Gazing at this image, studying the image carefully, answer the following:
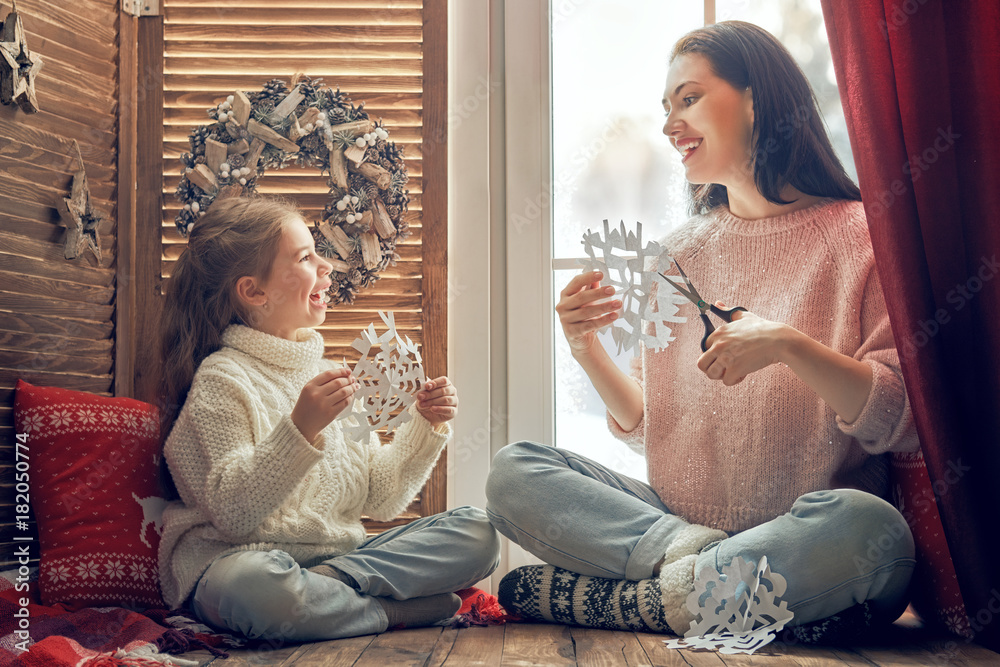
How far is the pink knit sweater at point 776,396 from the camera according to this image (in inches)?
54.6

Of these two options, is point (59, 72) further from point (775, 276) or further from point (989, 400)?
point (989, 400)

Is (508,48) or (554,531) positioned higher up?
(508,48)

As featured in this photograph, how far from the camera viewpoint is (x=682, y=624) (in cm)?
126

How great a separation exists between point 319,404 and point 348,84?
842 mm

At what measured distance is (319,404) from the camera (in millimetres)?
1346

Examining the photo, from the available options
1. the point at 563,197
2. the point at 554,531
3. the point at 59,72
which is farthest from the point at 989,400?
the point at 59,72

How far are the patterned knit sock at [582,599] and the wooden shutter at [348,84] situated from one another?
1.38 ft

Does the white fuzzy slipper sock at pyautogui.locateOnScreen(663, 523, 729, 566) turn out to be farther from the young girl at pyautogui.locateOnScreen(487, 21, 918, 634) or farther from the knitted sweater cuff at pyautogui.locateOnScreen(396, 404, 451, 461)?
the knitted sweater cuff at pyautogui.locateOnScreen(396, 404, 451, 461)

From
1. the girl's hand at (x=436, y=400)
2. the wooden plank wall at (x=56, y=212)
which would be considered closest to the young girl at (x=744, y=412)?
the girl's hand at (x=436, y=400)

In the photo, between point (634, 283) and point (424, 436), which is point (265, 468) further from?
point (634, 283)

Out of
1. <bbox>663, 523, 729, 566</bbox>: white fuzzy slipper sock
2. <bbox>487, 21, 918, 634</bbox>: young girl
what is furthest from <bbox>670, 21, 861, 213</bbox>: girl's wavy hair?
<bbox>663, 523, 729, 566</bbox>: white fuzzy slipper sock

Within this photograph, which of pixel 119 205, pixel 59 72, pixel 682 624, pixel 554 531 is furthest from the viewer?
pixel 119 205

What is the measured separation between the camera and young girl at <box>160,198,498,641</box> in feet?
4.33

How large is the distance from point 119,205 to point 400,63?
0.68m
